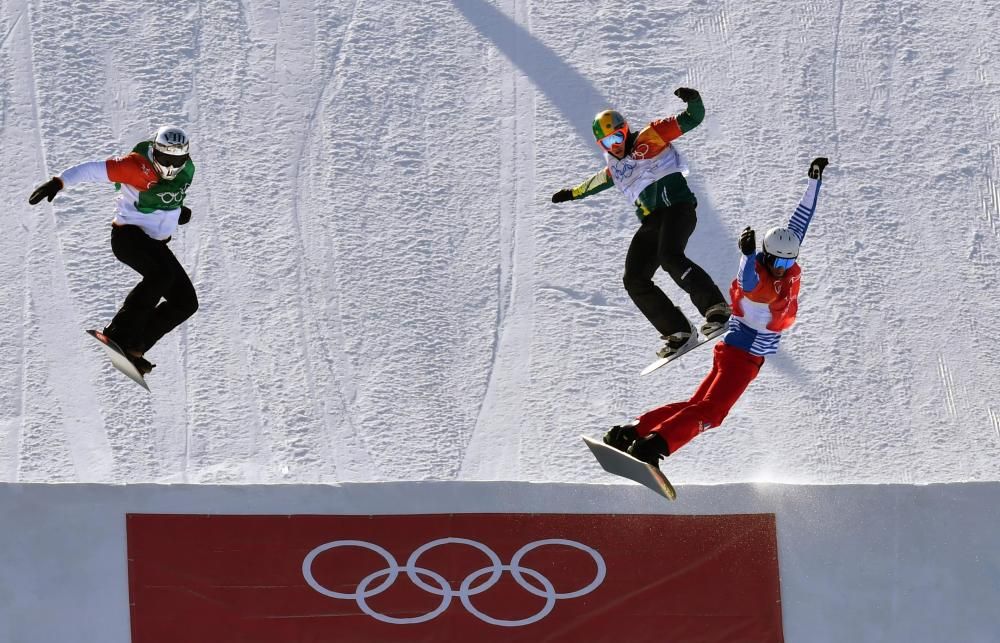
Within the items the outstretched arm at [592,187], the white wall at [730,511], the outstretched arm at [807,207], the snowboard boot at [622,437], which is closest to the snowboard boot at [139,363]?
the white wall at [730,511]

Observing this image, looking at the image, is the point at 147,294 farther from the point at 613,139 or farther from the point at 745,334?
the point at 745,334

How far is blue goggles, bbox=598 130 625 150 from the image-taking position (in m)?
7.91

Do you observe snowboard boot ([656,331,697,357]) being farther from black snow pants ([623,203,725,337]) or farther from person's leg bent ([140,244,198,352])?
person's leg bent ([140,244,198,352])

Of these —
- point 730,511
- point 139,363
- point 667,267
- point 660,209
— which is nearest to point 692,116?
point 660,209

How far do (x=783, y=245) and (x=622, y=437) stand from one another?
1.22m

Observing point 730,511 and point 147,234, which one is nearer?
point 730,511

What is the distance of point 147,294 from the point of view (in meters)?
8.01

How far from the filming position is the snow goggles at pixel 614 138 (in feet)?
26.0

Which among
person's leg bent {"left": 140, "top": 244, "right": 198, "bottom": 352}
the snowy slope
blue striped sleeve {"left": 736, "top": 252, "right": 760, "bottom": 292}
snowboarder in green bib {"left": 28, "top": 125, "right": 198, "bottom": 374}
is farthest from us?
the snowy slope

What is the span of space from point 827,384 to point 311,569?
3487mm

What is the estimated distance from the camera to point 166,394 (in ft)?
30.2

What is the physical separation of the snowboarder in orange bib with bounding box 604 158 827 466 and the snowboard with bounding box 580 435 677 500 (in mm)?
38

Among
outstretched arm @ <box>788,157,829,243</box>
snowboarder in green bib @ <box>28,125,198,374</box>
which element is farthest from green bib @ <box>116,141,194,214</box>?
outstretched arm @ <box>788,157,829,243</box>

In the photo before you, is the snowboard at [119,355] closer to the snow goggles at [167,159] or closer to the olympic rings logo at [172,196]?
the olympic rings logo at [172,196]
